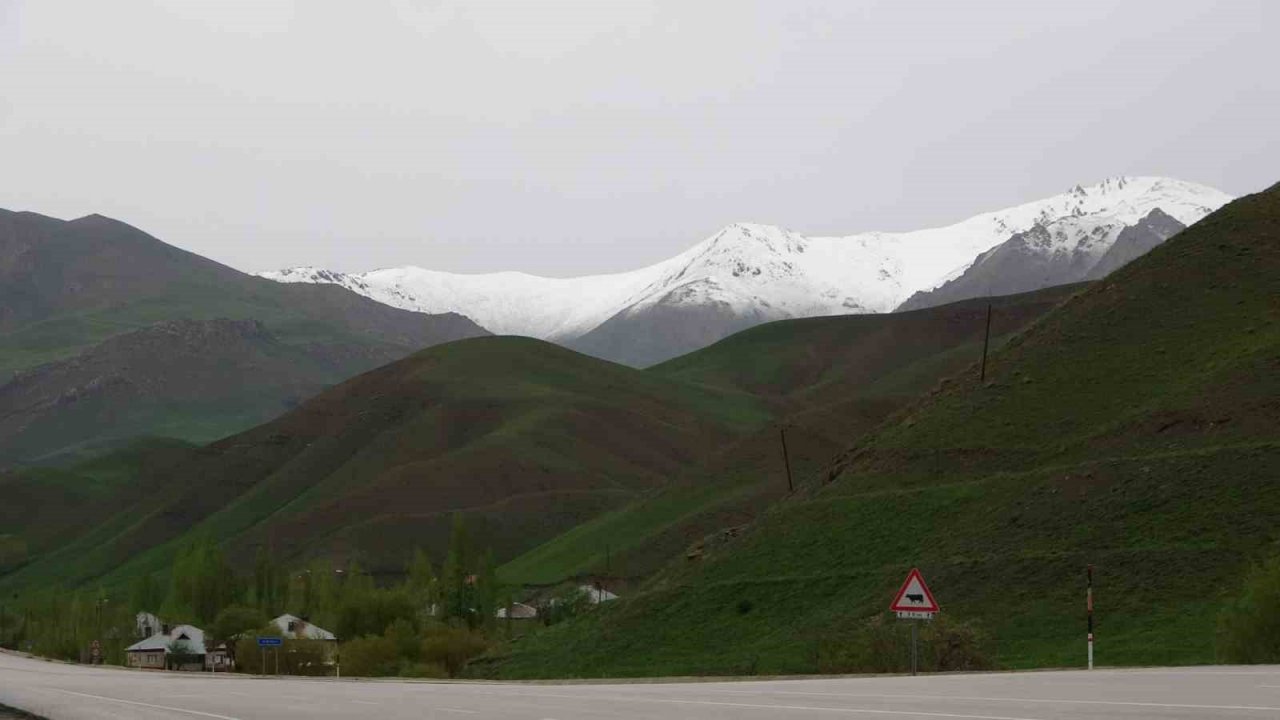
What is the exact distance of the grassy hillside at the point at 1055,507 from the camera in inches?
2662

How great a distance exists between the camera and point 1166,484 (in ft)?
246

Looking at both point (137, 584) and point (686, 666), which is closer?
point (686, 666)

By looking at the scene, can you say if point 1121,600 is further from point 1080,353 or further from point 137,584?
point 137,584

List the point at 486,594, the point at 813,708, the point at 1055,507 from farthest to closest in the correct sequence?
the point at 486,594, the point at 1055,507, the point at 813,708

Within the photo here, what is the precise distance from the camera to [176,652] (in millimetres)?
138500

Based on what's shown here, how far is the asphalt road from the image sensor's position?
2417 centimetres

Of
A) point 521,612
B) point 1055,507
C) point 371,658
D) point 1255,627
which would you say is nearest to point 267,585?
point 521,612

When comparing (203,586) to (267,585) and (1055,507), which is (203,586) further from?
(1055,507)

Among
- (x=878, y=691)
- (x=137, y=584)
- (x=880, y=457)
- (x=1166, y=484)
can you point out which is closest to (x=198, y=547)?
(x=137, y=584)

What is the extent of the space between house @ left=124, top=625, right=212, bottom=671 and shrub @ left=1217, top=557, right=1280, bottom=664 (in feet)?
334

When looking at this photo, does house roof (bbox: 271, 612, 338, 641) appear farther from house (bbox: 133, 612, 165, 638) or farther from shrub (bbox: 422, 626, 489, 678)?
shrub (bbox: 422, 626, 489, 678)

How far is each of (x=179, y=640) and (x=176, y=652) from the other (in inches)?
202

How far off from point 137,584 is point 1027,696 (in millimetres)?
172613

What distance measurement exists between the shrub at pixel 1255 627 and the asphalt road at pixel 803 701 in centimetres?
1385
